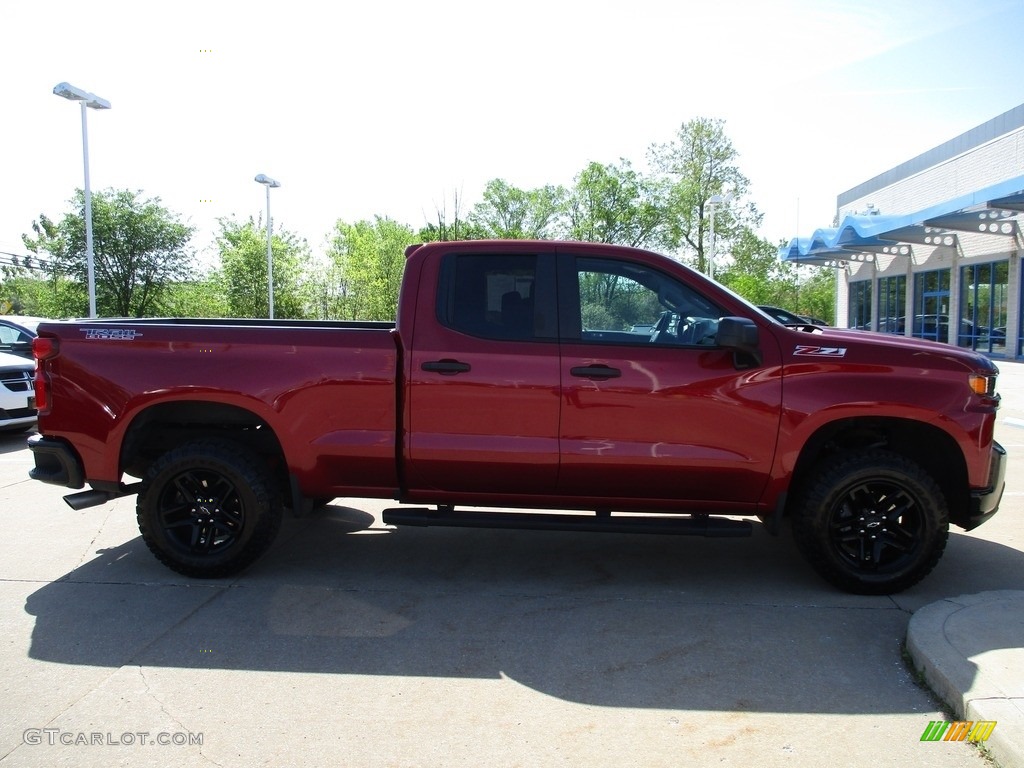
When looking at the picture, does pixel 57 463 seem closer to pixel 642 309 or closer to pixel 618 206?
pixel 642 309

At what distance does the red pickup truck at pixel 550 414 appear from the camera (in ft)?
15.0

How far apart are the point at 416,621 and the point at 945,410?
320 centimetres

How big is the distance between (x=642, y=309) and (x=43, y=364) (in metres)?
3.68

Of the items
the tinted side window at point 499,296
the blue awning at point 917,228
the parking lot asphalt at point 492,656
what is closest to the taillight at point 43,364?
the parking lot asphalt at point 492,656

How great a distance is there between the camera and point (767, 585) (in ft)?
16.5

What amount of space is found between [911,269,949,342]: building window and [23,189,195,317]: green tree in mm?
27508

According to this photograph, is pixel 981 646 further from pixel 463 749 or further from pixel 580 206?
pixel 580 206

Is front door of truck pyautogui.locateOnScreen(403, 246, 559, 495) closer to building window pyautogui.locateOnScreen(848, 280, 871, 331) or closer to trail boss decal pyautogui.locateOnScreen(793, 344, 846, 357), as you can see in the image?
trail boss decal pyautogui.locateOnScreen(793, 344, 846, 357)

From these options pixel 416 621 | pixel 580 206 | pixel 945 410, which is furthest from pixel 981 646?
pixel 580 206

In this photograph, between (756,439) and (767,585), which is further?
(767,585)

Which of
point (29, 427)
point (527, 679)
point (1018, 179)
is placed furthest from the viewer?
point (1018, 179)

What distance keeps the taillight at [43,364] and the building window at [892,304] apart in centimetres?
3268

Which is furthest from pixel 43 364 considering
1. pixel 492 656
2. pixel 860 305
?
pixel 860 305

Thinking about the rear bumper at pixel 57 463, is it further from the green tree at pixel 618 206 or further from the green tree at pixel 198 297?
the green tree at pixel 618 206
